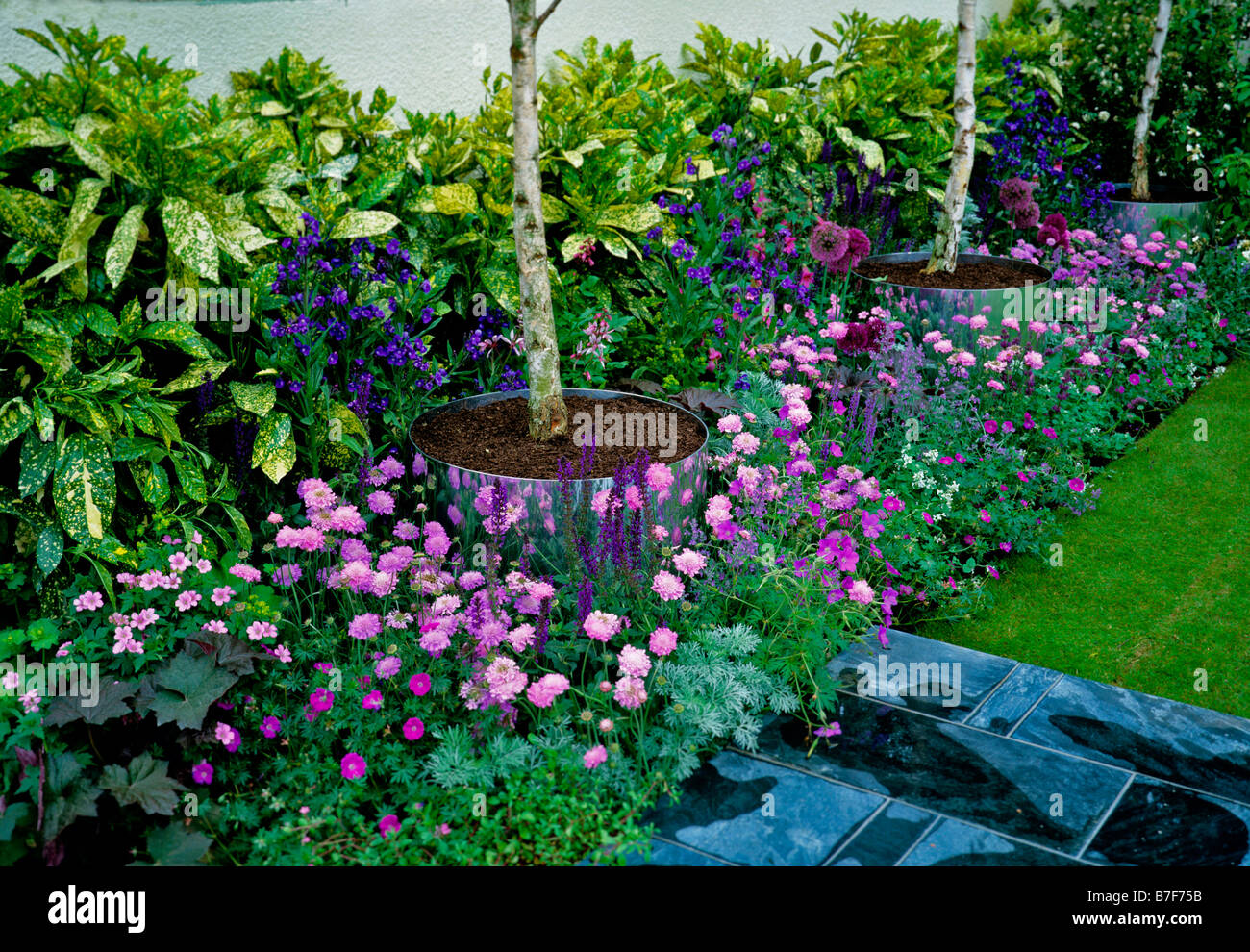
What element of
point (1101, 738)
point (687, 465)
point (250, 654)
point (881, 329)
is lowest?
point (1101, 738)

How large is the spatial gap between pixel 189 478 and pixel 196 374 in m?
0.34

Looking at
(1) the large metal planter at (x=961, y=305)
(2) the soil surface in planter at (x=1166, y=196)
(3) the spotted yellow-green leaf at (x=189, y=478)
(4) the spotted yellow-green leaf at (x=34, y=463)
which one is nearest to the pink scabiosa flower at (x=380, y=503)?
(3) the spotted yellow-green leaf at (x=189, y=478)

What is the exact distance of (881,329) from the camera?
181 inches

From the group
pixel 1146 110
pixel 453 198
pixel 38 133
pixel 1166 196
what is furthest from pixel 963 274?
pixel 38 133

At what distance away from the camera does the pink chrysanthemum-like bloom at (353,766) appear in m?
2.43

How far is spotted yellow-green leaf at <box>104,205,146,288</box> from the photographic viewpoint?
297 cm

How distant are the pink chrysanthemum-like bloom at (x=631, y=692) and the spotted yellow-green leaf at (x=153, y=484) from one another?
60.0 inches

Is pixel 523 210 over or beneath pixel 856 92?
beneath

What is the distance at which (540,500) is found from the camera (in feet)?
10.4

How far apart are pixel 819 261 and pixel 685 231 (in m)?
0.79

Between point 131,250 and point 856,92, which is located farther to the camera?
point 856,92

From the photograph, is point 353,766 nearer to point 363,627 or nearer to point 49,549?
point 363,627
